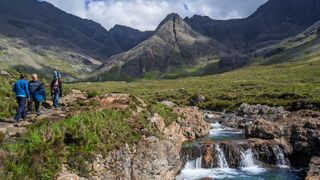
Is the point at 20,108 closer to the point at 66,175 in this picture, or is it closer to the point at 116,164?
the point at 66,175

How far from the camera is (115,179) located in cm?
2669

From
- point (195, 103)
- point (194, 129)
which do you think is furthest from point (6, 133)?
point (195, 103)

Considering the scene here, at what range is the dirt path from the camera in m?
25.5

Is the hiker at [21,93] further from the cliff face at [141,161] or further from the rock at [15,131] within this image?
the cliff face at [141,161]

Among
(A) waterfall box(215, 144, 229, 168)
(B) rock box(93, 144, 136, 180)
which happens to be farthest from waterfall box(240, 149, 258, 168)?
(B) rock box(93, 144, 136, 180)

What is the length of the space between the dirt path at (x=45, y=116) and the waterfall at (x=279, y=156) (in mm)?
25711

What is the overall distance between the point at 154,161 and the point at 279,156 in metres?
25.5

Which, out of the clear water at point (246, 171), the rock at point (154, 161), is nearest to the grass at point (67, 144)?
the rock at point (154, 161)

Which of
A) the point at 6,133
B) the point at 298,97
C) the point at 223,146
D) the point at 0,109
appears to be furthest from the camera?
the point at 298,97

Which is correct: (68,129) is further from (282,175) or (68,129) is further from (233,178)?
(282,175)

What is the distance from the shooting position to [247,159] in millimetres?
49656

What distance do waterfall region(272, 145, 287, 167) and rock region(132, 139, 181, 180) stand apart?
68.7 feet

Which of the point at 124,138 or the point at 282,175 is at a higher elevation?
the point at 124,138

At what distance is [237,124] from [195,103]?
211ft
